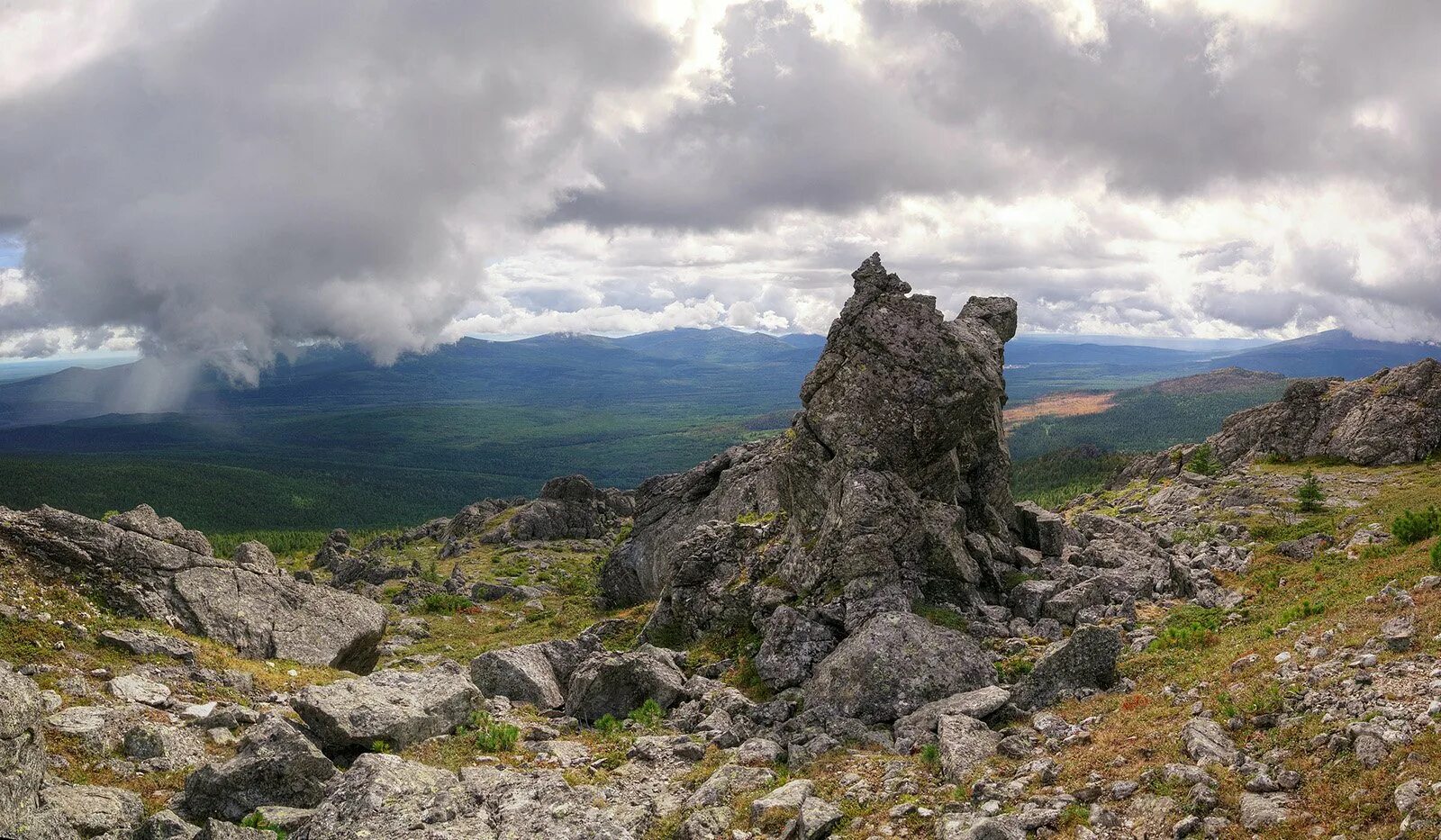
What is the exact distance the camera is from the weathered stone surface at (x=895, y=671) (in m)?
20.7

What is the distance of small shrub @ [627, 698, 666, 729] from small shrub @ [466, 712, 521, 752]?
3720 mm

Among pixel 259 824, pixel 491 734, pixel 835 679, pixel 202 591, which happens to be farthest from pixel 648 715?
pixel 202 591

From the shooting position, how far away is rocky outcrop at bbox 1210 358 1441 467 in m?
63.3

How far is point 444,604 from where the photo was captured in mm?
59906

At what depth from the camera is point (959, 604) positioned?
27.4 m

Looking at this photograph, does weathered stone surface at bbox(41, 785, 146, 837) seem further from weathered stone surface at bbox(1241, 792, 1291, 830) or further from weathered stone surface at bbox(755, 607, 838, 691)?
weathered stone surface at bbox(1241, 792, 1291, 830)

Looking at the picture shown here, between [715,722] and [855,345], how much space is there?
18.1 meters

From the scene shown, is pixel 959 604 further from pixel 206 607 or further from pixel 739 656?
pixel 206 607

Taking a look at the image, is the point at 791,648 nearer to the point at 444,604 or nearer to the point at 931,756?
the point at 931,756

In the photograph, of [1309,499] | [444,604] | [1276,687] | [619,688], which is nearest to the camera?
[1276,687]

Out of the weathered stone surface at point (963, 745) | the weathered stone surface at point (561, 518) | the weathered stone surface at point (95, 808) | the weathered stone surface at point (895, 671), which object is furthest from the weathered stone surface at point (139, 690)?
the weathered stone surface at point (561, 518)

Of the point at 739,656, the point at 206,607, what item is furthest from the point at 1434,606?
the point at 206,607

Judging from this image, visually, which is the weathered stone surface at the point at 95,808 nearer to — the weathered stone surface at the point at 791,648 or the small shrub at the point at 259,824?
the small shrub at the point at 259,824

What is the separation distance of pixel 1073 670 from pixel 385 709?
17920 millimetres
